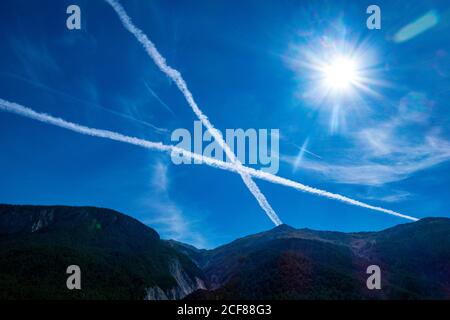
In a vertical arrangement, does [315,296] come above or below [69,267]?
below
